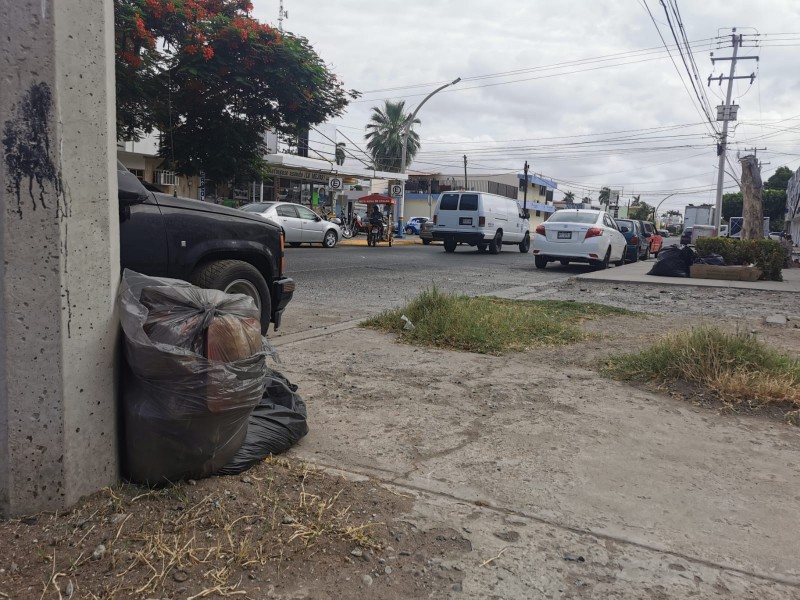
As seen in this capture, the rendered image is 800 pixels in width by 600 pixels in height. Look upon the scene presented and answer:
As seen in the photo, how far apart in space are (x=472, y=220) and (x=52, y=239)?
20.1 m

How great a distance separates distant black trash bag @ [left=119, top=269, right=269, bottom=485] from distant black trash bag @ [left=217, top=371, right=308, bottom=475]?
15 cm

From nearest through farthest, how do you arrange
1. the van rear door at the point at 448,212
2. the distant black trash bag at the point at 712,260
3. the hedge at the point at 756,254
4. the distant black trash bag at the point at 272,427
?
the distant black trash bag at the point at 272,427 < the hedge at the point at 756,254 < the distant black trash bag at the point at 712,260 < the van rear door at the point at 448,212

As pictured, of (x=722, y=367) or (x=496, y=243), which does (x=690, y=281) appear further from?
(x=496, y=243)

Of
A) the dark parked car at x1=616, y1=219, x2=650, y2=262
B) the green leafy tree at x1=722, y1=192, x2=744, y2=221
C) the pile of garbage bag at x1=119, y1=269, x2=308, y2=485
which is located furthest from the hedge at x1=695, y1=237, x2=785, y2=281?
the green leafy tree at x1=722, y1=192, x2=744, y2=221

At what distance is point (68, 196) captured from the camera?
236 centimetres

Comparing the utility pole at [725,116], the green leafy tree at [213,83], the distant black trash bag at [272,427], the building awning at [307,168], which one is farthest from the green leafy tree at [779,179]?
the distant black trash bag at [272,427]

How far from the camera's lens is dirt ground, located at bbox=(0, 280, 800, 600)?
7.14 ft

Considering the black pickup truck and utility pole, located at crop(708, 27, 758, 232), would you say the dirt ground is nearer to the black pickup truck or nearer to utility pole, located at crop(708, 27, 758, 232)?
the black pickup truck

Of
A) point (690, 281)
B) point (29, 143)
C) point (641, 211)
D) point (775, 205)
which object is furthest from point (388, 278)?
point (641, 211)

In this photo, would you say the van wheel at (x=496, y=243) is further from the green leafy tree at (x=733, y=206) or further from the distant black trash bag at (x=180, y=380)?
the green leafy tree at (x=733, y=206)

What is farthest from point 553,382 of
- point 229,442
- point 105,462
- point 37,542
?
point 37,542

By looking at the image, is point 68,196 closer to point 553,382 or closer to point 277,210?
point 553,382

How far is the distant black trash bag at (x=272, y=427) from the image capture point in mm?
2896

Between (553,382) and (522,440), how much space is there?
130 cm
